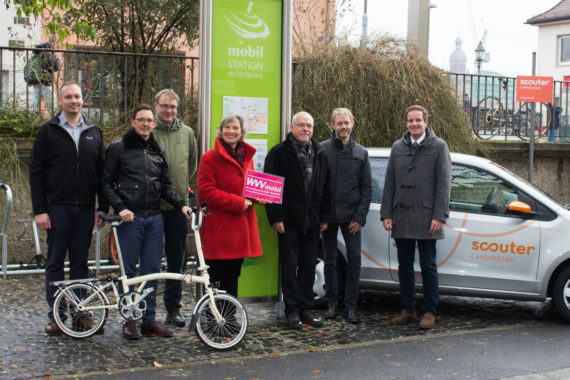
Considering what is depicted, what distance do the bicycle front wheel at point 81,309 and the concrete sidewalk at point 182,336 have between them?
0.11 metres

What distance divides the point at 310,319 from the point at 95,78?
6.06 meters

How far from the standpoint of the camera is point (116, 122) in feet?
36.2

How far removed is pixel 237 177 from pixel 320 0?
9.19 meters

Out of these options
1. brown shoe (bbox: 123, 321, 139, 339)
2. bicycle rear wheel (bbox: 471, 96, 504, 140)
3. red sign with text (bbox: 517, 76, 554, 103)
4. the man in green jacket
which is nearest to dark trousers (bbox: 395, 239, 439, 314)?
the man in green jacket

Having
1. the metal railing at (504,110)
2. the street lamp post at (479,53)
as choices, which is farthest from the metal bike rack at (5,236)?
the street lamp post at (479,53)

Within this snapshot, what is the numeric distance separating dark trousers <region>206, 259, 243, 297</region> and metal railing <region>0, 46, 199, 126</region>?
519 cm

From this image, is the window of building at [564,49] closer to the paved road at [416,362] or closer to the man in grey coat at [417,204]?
the man in grey coat at [417,204]

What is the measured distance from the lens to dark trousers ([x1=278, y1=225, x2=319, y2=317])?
6727mm

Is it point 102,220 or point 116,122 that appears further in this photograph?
point 116,122

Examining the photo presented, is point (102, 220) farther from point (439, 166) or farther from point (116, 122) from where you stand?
point (116, 122)

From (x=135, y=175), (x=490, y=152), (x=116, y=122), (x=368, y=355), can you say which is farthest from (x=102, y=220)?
(x=490, y=152)

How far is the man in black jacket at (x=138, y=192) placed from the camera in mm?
6094

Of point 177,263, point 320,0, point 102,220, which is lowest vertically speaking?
point 177,263

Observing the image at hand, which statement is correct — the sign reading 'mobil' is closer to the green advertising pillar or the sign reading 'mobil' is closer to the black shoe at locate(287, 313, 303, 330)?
the green advertising pillar
